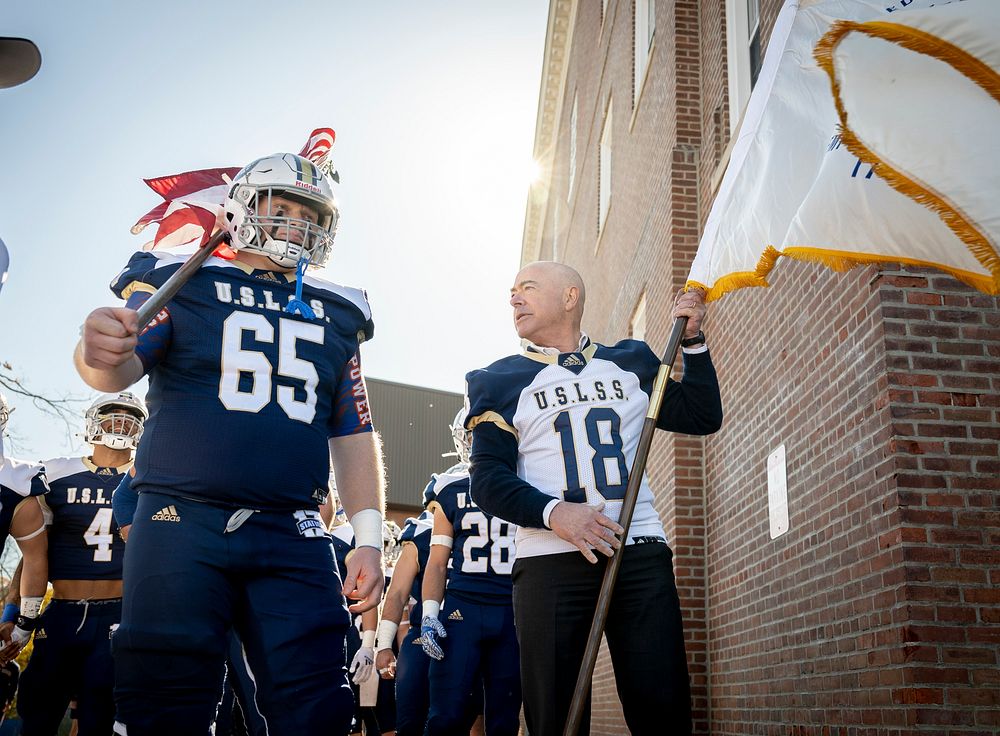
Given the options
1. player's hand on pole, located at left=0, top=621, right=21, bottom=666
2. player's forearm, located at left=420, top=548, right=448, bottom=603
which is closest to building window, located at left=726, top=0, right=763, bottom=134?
player's forearm, located at left=420, top=548, right=448, bottom=603

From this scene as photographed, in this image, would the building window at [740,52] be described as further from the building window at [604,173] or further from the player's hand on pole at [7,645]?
the player's hand on pole at [7,645]

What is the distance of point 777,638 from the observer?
6.80 m

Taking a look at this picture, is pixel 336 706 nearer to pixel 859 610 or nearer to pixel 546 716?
pixel 546 716

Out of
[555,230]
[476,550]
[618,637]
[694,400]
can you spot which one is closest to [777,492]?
[476,550]

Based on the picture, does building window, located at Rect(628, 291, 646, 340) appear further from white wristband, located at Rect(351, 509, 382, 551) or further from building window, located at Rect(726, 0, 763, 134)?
white wristband, located at Rect(351, 509, 382, 551)

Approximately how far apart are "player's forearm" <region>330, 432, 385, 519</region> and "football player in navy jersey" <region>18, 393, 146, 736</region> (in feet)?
12.4

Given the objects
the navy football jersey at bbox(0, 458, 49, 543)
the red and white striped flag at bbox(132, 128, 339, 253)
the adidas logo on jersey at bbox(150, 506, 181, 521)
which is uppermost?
the red and white striped flag at bbox(132, 128, 339, 253)

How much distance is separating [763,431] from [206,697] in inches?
206

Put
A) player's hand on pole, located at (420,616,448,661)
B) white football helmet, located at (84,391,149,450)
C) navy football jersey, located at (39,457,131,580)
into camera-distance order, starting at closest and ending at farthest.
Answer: player's hand on pole, located at (420,616,448,661)
navy football jersey, located at (39,457,131,580)
white football helmet, located at (84,391,149,450)

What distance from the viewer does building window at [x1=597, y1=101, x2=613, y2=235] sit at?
53.8ft

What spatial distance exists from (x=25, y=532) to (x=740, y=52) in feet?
23.3

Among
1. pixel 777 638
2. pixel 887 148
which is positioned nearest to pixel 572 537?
pixel 887 148

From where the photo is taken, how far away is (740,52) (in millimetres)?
9273

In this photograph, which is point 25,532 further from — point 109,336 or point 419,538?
point 109,336
